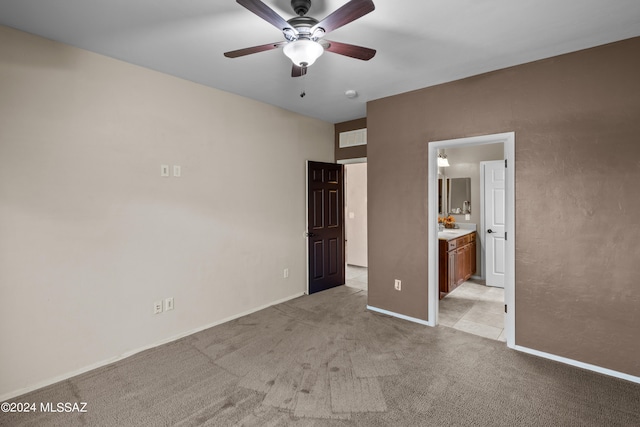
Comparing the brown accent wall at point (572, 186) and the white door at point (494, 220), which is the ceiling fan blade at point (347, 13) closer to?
the brown accent wall at point (572, 186)

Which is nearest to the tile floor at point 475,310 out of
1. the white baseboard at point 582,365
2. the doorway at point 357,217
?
the white baseboard at point 582,365

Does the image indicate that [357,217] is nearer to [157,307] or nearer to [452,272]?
[452,272]

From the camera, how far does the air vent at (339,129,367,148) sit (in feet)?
15.3

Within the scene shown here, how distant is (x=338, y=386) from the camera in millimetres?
2326

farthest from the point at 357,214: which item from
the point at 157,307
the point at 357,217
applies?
the point at 157,307

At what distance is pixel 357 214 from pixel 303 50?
5.03 metres

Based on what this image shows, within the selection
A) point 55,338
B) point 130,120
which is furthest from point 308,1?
point 55,338

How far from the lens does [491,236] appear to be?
4996 millimetres

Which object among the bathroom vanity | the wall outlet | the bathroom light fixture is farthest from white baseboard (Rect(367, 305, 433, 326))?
the bathroom light fixture

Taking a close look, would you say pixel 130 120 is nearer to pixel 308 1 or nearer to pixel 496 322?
pixel 308 1

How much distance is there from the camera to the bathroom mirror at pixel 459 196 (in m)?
5.42

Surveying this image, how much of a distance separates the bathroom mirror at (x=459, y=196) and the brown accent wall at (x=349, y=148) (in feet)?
6.69

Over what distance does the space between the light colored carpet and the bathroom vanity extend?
1.13m

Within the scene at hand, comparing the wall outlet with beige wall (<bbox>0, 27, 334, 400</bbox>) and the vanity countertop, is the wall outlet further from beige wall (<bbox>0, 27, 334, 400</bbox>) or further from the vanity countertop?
the vanity countertop
